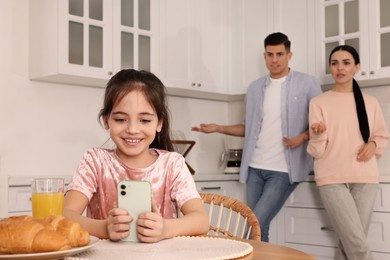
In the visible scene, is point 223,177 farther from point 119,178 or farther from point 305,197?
point 119,178

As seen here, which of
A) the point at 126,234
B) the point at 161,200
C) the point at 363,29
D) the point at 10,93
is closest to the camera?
the point at 126,234

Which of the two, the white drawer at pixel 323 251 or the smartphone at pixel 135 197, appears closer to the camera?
the smartphone at pixel 135 197

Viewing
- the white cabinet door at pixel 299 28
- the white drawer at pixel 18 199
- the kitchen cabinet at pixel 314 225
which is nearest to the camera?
the white drawer at pixel 18 199

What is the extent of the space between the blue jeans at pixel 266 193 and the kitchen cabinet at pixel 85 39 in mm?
1016

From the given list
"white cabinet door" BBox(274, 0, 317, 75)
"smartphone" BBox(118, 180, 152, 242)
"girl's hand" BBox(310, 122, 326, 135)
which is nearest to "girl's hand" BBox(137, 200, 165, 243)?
"smartphone" BBox(118, 180, 152, 242)

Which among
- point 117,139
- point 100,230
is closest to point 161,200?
point 117,139

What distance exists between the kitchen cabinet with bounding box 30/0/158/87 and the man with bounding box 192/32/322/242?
2.39ft

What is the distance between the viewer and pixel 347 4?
370 cm

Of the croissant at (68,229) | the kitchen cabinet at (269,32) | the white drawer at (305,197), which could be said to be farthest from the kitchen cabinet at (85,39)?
the croissant at (68,229)

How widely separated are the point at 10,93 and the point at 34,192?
81.3 inches

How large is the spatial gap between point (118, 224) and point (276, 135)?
263 cm

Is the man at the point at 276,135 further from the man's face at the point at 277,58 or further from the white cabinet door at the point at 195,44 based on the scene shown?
the white cabinet door at the point at 195,44

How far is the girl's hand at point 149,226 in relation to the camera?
3.65ft

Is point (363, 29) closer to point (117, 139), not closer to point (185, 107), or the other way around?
point (185, 107)
